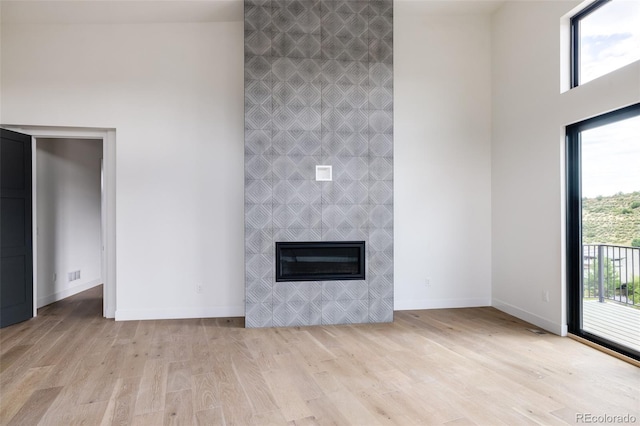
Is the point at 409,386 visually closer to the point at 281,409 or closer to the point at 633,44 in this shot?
the point at 281,409

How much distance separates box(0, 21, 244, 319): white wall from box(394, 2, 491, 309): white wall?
2.06 metres

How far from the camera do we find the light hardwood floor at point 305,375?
2225 mm

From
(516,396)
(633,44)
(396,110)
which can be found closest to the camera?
(516,396)

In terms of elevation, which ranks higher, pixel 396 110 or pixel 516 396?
pixel 396 110

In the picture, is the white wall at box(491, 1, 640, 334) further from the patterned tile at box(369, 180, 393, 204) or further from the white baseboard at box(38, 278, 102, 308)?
the white baseboard at box(38, 278, 102, 308)

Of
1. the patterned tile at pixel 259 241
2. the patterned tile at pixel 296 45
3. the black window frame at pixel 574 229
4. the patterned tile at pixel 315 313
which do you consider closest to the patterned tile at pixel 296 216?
the patterned tile at pixel 259 241

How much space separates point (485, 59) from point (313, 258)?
136 inches

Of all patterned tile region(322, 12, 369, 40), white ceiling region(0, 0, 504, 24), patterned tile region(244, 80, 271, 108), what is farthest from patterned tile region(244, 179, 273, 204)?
white ceiling region(0, 0, 504, 24)

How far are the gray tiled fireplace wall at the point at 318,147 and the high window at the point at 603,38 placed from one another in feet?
6.04

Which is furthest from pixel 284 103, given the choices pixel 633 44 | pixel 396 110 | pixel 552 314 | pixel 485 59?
pixel 552 314

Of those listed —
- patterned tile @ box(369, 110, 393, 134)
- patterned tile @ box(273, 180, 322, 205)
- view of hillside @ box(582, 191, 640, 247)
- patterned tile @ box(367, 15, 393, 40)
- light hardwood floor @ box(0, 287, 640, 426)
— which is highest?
patterned tile @ box(367, 15, 393, 40)

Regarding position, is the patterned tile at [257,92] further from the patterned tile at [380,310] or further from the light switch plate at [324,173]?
the patterned tile at [380,310]

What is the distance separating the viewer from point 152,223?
4348mm

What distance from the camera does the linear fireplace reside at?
4102 mm
